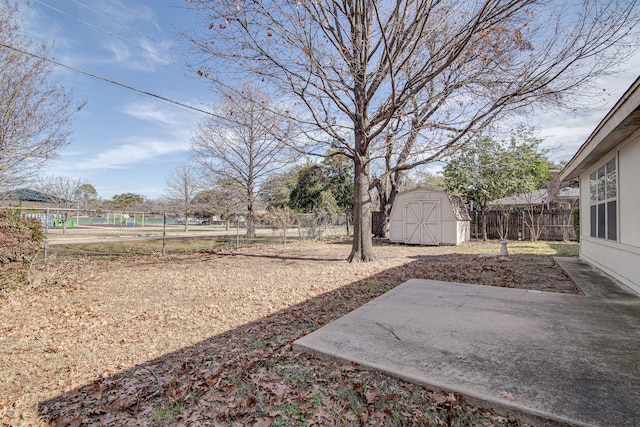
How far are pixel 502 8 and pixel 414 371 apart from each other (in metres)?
6.51

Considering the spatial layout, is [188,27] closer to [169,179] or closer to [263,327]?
[263,327]

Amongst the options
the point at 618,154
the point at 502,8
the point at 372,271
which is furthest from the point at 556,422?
the point at 502,8

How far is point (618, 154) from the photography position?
5.21 metres

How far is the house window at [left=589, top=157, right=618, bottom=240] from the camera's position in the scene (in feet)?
18.3

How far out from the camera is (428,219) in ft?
48.6

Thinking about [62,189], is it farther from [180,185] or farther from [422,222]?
[422,222]

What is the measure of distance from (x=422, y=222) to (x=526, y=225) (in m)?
5.83

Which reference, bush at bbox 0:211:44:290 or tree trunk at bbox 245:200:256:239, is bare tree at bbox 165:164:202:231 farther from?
bush at bbox 0:211:44:290

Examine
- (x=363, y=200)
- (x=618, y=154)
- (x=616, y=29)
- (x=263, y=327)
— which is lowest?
(x=263, y=327)

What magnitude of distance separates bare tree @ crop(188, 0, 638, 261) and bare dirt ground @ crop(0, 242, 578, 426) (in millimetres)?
4071

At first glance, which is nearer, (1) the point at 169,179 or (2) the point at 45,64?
(2) the point at 45,64

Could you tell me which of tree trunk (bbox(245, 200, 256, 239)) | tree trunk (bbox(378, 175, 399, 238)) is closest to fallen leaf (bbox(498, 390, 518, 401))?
tree trunk (bbox(245, 200, 256, 239))

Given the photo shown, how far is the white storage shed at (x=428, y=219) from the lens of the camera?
14.4 meters

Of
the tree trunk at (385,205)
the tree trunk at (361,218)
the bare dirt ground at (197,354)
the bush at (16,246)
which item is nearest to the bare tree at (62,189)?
the bush at (16,246)
